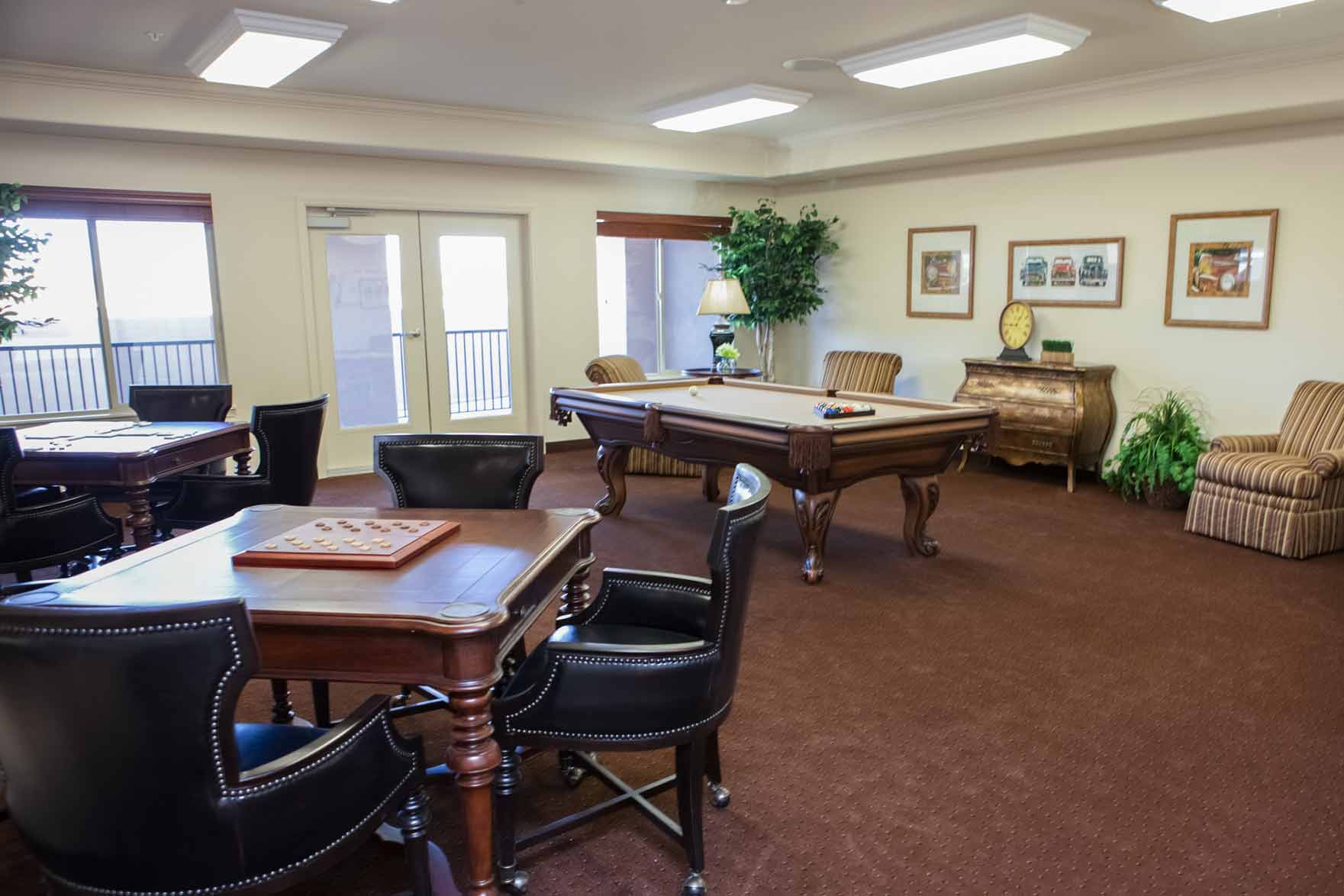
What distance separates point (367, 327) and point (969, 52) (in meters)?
4.70

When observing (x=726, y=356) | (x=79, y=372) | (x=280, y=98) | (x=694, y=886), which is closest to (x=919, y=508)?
(x=726, y=356)

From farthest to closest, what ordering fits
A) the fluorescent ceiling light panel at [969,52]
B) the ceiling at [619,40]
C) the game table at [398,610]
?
the fluorescent ceiling light panel at [969,52], the ceiling at [619,40], the game table at [398,610]

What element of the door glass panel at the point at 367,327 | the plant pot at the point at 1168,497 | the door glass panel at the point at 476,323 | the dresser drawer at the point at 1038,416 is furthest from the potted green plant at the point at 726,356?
the plant pot at the point at 1168,497

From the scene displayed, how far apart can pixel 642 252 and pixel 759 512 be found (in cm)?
678

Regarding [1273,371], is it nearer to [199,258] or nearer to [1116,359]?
[1116,359]

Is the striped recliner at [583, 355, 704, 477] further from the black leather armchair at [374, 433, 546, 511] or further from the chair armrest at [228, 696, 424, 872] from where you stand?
the chair armrest at [228, 696, 424, 872]

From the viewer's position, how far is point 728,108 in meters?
6.07

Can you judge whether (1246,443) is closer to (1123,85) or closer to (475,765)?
(1123,85)

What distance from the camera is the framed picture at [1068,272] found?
6.24m

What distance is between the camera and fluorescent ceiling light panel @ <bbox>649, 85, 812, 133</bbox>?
18.6 feet

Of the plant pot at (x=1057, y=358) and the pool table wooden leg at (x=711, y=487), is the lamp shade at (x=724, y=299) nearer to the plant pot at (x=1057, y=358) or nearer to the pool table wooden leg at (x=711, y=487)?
the pool table wooden leg at (x=711, y=487)

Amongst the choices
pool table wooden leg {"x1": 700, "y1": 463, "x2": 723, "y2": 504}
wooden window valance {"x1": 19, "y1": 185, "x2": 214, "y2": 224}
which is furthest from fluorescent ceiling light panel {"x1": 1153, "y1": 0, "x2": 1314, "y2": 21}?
wooden window valance {"x1": 19, "y1": 185, "x2": 214, "y2": 224}

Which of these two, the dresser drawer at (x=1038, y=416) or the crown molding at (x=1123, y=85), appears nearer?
the crown molding at (x=1123, y=85)

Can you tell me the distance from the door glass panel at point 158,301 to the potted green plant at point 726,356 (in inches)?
147
